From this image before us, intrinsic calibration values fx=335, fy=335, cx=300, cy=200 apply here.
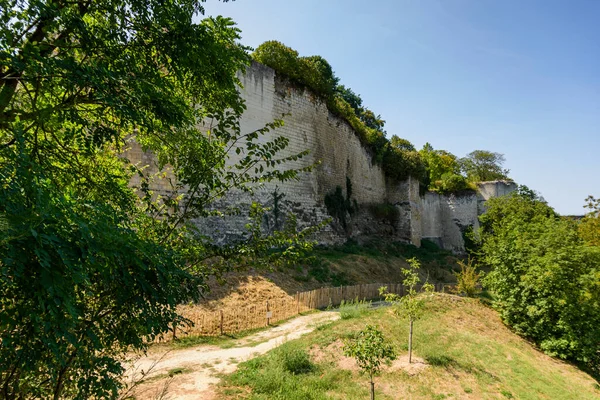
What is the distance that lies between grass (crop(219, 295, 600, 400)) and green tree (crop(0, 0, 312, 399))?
16.3 ft

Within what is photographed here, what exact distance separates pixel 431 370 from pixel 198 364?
19.4ft

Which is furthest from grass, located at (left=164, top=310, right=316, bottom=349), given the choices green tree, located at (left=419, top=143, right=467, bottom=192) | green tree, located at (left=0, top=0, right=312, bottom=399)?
green tree, located at (left=419, top=143, right=467, bottom=192)

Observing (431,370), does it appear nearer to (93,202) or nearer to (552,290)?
(552,290)

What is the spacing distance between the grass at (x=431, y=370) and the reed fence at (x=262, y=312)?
6.76ft

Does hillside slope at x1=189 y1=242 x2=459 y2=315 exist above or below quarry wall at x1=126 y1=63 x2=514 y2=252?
below

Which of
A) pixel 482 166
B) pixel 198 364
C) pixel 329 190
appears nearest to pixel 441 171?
pixel 482 166

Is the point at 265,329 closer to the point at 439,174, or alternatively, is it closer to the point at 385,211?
the point at 385,211

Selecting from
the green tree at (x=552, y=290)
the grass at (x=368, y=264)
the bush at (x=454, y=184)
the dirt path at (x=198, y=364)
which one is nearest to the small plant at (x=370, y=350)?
the dirt path at (x=198, y=364)

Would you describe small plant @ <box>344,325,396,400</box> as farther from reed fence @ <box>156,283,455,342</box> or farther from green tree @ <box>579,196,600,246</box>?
green tree @ <box>579,196,600,246</box>

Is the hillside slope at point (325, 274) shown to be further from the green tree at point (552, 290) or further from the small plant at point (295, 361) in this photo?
the green tree at point (552, 290)

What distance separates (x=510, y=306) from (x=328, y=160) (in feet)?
43.3

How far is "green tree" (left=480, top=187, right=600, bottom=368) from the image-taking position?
37.7 feet

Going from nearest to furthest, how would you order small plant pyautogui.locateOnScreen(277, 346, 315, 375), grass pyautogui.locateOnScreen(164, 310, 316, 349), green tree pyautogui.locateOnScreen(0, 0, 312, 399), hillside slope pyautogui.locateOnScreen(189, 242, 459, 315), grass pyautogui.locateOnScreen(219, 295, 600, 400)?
green tree pyautogui.locateOnScreen(0, 0, 312, 399) < grass pyautogui.locateOnScreen(219, 295, 600, 400) < small plant pyautogui.locateOnScreen(277, 346, 315, 375) < grass pyautogui.locateOnScreen(164, 310, 316, 349) < hillside slope pyautogui.locateOnScreen(189, 242, 459, 315)

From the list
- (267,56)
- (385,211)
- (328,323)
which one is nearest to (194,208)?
(328,323)
